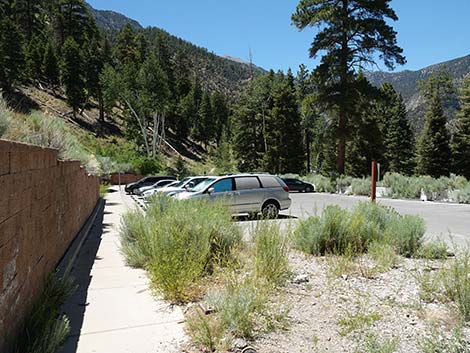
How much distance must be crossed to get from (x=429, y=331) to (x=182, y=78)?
96.6 metres

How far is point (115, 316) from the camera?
4109mm

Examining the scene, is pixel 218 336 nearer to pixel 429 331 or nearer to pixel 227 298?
pixel 227 298

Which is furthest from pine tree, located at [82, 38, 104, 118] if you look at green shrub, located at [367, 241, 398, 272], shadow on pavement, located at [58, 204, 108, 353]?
green shrub, located at [367, 241, 398, 272]

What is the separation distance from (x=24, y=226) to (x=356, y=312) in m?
3.61

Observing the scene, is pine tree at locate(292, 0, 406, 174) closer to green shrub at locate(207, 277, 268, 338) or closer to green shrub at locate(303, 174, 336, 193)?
green shrub at locate(303, 174, 336, 193)

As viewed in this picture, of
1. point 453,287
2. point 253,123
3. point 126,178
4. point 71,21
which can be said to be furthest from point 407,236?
point 71,21

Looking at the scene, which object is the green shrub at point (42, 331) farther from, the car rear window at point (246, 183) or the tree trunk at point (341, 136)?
the tree trunk at point (341, 136)

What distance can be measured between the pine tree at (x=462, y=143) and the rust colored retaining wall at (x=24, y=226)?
46077 millimetres

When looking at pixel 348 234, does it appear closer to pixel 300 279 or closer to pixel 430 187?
pixel 300 279

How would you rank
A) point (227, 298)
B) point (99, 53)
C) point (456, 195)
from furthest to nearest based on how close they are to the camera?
point (99, 53) < point (456, 195) < point (227, 298)

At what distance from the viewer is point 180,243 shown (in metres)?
5.20

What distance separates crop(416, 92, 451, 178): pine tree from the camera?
42219mm

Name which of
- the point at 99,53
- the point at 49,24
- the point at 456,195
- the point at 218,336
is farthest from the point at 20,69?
the point at 218,336

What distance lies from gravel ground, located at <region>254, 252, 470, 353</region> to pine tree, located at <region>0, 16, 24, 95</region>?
54.7 metres
